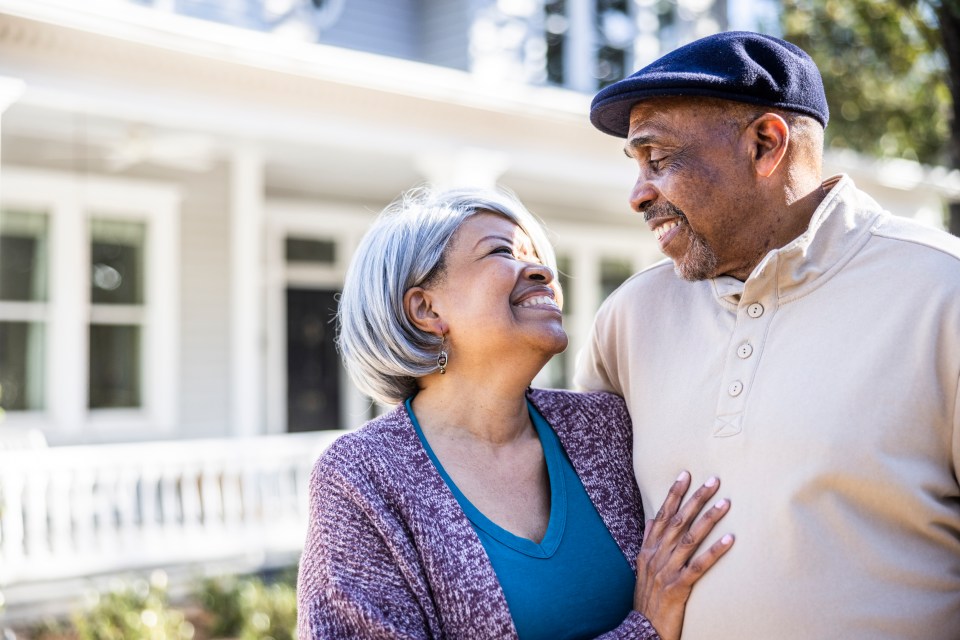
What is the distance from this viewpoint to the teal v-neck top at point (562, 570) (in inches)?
88.1

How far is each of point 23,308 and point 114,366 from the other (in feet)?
2.96

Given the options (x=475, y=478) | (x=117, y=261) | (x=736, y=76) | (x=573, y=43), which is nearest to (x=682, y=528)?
(x=475, y=478)

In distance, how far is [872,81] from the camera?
1416 centimetres

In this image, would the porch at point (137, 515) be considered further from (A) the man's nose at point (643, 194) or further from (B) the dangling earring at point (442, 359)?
(A) the man's nose at point (643, 194)

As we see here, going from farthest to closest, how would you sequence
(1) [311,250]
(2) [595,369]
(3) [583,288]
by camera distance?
(3) [583,288] < (1) [311,250] < (2) [595,369]

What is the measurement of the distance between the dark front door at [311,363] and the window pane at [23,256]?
2497 millimetres

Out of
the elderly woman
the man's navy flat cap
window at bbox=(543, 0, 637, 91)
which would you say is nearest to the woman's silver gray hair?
the elderly woman

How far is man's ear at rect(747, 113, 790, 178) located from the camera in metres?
2.19

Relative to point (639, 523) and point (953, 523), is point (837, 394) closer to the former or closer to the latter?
point (953, 523)

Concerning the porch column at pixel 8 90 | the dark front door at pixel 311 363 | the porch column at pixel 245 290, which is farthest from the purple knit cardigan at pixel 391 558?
the dark front door at pixel 311 363

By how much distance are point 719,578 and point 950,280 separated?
76 cm

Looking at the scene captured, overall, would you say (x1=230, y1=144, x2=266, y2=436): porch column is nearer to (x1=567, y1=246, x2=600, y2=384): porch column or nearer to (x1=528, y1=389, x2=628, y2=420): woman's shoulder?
Result: (x1=567, y1=246, x2=600, y2=384): porch column

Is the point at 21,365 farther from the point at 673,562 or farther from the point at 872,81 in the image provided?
the point at 872,81

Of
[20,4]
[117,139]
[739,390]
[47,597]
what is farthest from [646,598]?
[117,139]
